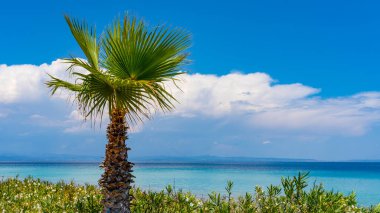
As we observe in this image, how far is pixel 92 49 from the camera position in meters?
9.77

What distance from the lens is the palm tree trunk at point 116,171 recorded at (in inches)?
375

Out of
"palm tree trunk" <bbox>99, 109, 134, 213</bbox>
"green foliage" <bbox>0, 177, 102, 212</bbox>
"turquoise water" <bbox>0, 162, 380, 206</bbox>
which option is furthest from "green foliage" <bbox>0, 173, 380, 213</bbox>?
"turquoise water" <bbox>0, 162, 380, 206</bbox>

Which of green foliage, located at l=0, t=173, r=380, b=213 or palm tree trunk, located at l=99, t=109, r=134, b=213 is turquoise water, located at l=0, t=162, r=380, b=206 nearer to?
green foliage, located at l=0, t=173, r=380, b=213

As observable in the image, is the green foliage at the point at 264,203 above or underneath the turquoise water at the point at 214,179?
above

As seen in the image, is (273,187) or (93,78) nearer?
(93,78)

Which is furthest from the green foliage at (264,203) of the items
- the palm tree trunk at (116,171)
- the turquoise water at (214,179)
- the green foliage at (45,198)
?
the turquoise water at (214,179)

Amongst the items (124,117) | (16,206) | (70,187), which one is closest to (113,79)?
(124,117)

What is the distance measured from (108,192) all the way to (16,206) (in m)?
4.51

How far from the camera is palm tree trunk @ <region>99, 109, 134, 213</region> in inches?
375

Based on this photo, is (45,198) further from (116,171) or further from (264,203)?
(264,203)

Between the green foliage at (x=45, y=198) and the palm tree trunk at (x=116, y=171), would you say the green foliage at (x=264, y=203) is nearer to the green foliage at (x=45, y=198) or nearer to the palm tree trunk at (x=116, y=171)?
the green foliage at (x=45, y=198)

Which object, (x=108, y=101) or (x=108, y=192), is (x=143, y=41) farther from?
(x=108, y=192)

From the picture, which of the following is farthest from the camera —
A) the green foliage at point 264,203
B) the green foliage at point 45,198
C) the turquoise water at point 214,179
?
the turquoise water at point 214,179

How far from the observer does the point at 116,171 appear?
952 cm
